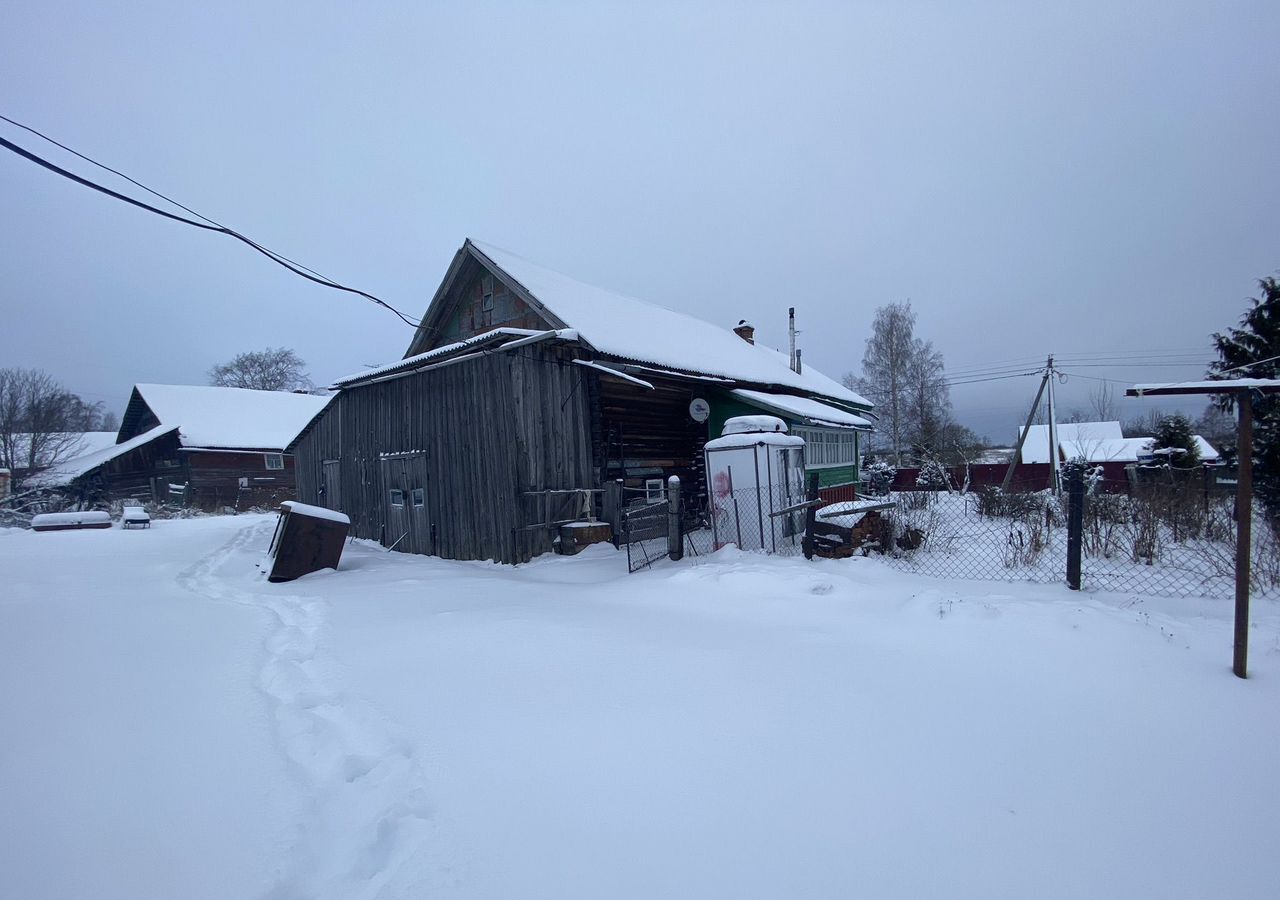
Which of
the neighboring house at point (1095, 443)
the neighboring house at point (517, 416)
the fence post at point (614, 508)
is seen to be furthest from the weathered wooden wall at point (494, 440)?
the neighboring house at point (1095, 443)

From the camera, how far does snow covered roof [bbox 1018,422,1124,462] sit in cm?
4312

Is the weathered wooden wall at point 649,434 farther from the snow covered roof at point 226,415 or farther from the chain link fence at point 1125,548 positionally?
the snow covered roof at point 226,415

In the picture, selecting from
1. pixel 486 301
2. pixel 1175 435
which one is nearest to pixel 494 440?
pixel 486 301

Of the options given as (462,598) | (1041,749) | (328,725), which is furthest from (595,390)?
(1041,749)

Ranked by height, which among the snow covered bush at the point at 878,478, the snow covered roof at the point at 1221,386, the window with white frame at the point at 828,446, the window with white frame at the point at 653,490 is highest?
the snow covered roof at the point at 1221,386

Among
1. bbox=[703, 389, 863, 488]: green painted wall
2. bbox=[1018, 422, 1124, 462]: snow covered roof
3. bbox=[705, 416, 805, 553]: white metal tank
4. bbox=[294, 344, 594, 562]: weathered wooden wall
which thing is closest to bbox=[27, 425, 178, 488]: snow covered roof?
bbox=[294, 344, 594, 562]: weathered wooden wall

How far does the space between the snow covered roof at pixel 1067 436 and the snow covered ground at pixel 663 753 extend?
45.1 meters

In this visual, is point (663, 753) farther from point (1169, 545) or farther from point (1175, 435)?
point (1175, 435)

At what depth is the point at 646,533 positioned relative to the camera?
1017 cm

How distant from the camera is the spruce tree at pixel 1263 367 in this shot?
29.8ft

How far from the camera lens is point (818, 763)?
9.41 ft

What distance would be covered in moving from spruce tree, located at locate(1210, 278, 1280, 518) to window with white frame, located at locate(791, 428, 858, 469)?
756 centimetres

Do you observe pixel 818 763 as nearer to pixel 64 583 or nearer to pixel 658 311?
pixel 64 583

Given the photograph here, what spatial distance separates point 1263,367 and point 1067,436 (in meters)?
45.5
